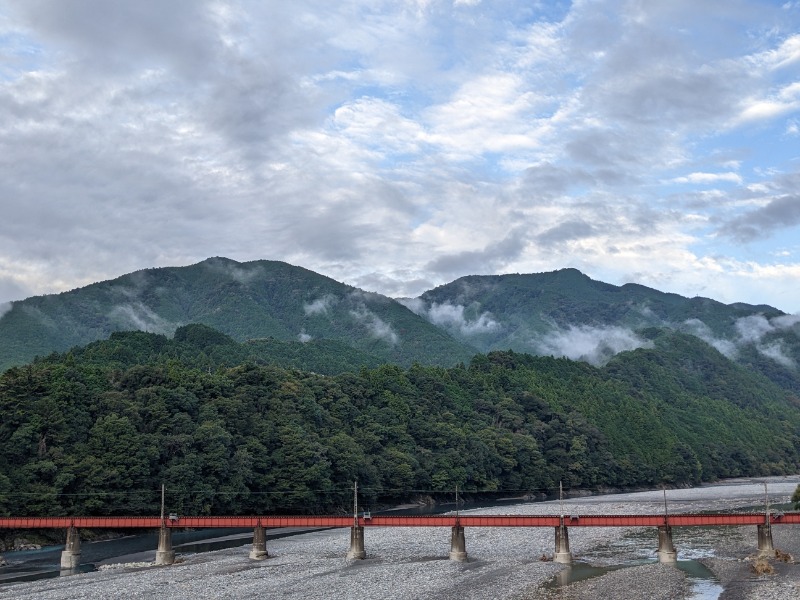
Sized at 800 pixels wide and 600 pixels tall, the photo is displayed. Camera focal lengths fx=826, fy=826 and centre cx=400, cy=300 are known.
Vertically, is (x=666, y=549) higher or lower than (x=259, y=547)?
lower

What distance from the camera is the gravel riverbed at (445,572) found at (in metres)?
60.7

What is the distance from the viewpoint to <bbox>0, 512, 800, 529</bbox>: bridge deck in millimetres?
77188

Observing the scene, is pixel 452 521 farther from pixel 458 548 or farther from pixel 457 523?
pixel 458 548

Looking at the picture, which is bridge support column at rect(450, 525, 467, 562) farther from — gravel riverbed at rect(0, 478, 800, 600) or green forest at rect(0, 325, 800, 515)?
green forest at rect(0, 325, 800, 515)

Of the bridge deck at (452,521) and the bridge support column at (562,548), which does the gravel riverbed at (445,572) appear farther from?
the bridge deck at (452,521)

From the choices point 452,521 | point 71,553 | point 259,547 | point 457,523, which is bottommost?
point 259,547

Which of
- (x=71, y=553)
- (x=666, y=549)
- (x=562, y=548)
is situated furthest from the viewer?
(x=71, y=553)

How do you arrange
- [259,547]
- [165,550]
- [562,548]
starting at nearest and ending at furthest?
[562,548] < [165,550] < [259,547]

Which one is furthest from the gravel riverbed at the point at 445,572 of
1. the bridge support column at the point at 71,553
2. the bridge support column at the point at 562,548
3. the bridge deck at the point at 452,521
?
the bridge support column at the point at 71,553

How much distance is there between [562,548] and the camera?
73938mm

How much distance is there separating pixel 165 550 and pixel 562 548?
1456 inches

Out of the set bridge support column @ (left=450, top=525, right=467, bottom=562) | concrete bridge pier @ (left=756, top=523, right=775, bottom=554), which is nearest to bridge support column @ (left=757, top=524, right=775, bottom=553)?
concrete bridge pier @ (left=756, top=523, right=775, bottom=554)

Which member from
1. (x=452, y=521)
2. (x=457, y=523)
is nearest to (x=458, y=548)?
(x=457, y=523)

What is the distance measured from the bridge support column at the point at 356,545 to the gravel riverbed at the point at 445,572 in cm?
96
